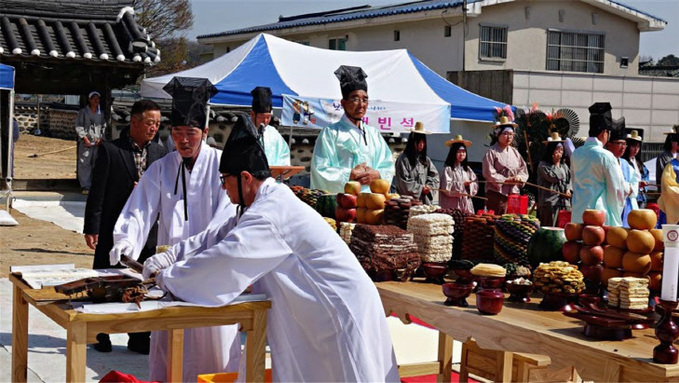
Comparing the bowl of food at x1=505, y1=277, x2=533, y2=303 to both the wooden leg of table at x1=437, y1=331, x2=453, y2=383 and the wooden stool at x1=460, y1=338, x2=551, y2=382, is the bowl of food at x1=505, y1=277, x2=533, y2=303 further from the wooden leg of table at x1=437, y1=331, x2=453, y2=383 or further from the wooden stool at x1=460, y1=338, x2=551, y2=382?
the wooden leg of table at x1=437, y1=331, x2=453, y2=383

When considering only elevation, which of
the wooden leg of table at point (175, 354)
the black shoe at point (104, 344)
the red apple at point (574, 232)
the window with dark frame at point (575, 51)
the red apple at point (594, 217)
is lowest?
the black shoe at point (104, 344)

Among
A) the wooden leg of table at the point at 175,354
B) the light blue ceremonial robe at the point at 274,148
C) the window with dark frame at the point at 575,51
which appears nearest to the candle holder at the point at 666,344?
the wooden leg of table at the point at 175,354

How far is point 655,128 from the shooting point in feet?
81.6

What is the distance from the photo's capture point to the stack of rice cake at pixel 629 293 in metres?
3.62

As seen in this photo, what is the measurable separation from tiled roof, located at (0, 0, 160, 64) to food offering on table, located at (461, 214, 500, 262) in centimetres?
1080

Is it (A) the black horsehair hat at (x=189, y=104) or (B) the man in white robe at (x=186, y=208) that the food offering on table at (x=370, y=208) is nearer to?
(B) the man in white robe at (x=186, y=208)

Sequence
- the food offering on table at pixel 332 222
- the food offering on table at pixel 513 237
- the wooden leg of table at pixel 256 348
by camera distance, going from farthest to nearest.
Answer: the food offering on table at pixel 332 222, the food offering on table at pixel 513 237, the wooden leg of table at pixel 256 348

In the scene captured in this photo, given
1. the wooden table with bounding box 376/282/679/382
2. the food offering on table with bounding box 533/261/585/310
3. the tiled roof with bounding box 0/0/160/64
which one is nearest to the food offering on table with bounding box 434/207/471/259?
the wooden table with bounding box 376/282/679/382

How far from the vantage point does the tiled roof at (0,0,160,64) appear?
14453 millimetres

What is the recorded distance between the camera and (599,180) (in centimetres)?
761

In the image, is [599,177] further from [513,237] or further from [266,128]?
[513,237]

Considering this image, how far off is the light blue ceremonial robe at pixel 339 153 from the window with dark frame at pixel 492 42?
63.2ft

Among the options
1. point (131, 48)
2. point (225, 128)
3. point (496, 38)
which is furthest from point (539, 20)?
point (131, 48)

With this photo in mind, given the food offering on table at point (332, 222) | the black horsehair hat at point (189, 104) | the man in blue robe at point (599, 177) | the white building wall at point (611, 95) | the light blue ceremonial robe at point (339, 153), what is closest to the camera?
the black horsehair hat at point (189, 104)
